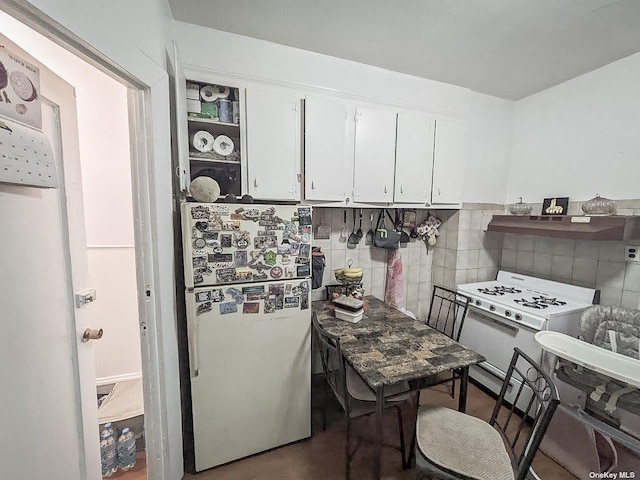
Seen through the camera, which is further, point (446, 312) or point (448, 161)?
point (446, 312)

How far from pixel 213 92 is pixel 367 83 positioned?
1170 millimetres

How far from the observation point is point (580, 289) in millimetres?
2137

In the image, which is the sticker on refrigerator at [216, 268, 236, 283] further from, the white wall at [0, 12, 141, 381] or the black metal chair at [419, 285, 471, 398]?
the black metal chair at [419, 285, 471, 398]

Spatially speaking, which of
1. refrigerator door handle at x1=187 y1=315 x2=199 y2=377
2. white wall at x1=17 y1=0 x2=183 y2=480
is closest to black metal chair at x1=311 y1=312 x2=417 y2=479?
refrigerator door handle at x1=187 y1=315 x2=199 y2=377

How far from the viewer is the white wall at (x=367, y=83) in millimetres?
1721

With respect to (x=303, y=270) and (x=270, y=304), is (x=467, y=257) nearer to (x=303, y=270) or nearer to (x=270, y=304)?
(x=303, y=270)

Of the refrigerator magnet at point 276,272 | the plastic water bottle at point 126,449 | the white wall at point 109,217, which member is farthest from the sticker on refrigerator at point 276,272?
the plastic water bottle at point 126,449

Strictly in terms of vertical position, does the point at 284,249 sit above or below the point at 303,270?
above

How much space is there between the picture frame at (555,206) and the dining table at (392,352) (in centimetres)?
162

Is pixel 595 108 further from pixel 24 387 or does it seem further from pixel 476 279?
pixel 24 387

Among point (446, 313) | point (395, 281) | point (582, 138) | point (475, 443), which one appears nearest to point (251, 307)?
point (475, 443)

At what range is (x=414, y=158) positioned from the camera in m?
2.27

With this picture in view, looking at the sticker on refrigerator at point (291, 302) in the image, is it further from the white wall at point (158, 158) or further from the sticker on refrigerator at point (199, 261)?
the white wall at point (158, 158)

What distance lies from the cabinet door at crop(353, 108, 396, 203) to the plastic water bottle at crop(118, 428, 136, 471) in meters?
2.13
